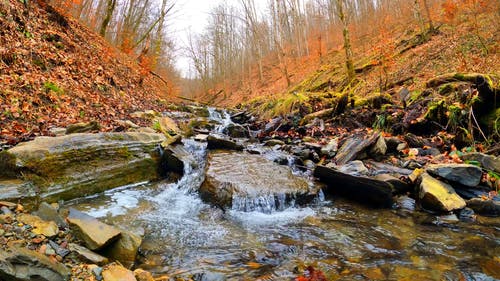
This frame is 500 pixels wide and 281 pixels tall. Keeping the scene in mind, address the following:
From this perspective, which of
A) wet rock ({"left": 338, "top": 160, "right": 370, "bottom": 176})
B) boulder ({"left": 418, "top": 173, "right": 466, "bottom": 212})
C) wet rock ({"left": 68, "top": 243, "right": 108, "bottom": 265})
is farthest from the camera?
wet rock ({"left": 338, "top": 160, "right": 370, "bottom": 176})

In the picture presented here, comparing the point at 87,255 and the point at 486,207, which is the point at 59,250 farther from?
the point at 486,207

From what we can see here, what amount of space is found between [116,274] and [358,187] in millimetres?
4194

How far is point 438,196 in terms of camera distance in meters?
4.71

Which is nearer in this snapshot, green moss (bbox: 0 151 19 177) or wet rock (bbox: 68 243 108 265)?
wet rock (bbox: 68 243 108 265)

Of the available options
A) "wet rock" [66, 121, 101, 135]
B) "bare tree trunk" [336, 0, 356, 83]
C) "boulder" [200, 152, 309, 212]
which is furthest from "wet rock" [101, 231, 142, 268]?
"bare tree trunk" [336, 0, 356, 83]

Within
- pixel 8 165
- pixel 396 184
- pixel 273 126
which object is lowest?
pixel 8 165

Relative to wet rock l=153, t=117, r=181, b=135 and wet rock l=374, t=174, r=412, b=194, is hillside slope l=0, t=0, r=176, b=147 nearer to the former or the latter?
wet rock l=153, t=117, r=181, b=135

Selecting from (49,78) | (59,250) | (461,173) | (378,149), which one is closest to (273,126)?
(378,149)

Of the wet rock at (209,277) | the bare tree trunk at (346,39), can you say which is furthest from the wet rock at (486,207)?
the bare tree trunk at (346,39)

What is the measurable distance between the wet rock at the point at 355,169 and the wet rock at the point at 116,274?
4.15 meters

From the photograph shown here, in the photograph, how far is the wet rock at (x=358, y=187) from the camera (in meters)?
5.10

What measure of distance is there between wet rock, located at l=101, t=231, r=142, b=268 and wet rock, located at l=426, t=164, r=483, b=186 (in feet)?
15.9

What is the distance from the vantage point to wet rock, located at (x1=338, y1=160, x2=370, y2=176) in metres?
5.74

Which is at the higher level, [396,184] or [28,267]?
[396,184]
